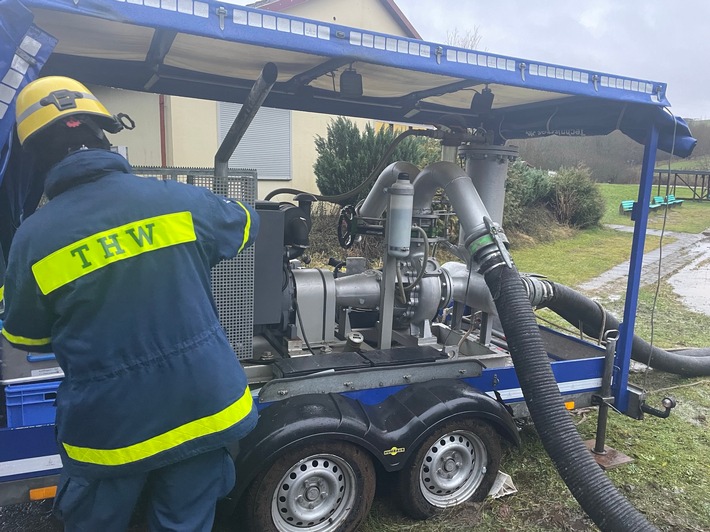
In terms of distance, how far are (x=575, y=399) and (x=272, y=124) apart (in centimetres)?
871

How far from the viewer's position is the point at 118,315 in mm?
1800

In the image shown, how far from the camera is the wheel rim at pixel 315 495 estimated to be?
2.78 meters

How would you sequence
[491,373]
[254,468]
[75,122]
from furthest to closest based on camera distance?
[491,373] → [254,468] → [75,122]

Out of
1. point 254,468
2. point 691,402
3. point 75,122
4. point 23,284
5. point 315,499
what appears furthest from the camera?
point 691,402

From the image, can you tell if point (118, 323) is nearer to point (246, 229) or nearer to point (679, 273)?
point (246, 229)

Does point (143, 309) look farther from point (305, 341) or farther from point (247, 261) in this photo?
point (305, 341)

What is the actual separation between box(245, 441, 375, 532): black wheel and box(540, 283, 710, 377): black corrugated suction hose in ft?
6.93

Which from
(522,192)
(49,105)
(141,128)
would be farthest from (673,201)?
(49,105)

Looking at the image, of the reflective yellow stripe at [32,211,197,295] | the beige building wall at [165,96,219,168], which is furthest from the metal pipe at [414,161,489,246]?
the beige building wall at [165,96,219,168]

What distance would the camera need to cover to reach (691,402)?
491 centimetres

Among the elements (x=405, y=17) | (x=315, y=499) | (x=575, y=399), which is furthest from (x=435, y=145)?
(x=315, y=499)

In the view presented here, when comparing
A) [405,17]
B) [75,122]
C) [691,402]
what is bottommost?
[691,402]

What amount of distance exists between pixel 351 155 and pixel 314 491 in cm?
734

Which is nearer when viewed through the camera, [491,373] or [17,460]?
[17,460]
